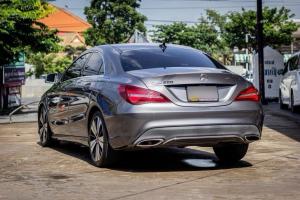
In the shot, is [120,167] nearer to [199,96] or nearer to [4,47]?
[199,96]

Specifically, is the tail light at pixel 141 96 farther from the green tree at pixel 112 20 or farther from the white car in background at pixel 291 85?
the green tree at pixel 112 20

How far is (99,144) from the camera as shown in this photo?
292 inches

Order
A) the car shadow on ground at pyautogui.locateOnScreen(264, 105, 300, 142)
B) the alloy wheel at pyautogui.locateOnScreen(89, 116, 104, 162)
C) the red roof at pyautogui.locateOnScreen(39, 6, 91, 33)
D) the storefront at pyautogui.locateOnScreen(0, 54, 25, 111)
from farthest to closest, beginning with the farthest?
the red roof at pyautogui.locateOnScreen(39, 6, 91, 33), the storefront at pyautogui.locateOnScreen(0, 54, 25, 111), the car shadow on ground at pyautogui.locateOnScreen(264, 105, 300, 142), the alloy wheel at pyautogui.locateOnScreen(89, 116, 104, 162)

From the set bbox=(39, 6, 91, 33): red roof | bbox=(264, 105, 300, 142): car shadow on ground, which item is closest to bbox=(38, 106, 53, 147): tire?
bbox=(264, 105, 300, 142): car shadow on ground

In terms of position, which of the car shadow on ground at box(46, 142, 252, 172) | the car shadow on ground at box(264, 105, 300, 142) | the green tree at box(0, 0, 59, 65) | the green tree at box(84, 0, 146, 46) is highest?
the green tree at box(84, 0, 146, 46)

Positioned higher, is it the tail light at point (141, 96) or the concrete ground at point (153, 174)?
the tail light at point (141, 96)

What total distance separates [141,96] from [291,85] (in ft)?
38.7

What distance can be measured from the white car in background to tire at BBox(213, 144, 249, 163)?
9.29m

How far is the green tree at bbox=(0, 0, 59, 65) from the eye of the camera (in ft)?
60.4

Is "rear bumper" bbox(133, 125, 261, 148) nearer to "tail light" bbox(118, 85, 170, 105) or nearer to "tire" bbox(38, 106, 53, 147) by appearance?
"tail light" bbox(118, 85, 170, 105)

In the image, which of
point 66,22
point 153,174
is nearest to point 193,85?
point 153,174

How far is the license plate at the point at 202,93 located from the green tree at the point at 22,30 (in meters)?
12.3

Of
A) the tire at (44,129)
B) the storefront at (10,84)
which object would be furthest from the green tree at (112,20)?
the tire at (44,129)

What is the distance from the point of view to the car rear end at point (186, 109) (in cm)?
665
